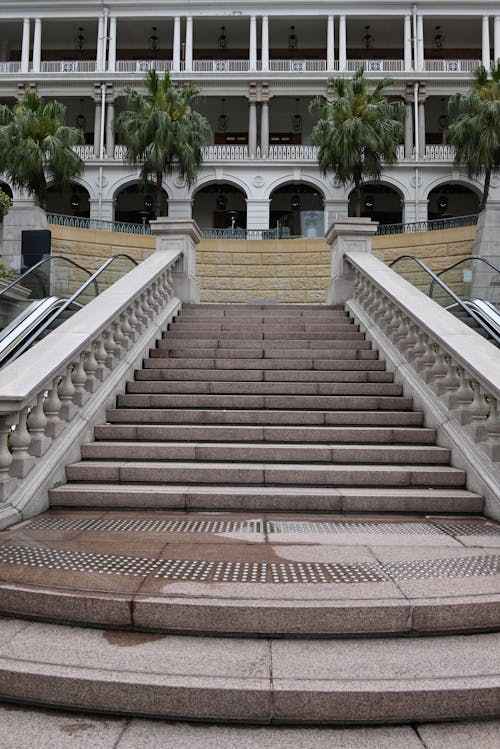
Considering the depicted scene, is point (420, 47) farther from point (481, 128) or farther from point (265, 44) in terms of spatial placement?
point (481, 128)

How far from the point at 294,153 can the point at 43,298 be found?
984 inches

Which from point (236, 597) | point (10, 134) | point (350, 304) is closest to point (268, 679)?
point (236, 597)

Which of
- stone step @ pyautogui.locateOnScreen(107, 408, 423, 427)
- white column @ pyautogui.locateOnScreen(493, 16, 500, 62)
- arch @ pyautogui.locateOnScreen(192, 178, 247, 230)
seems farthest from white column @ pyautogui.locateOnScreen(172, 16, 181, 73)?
stone step @ pyautogui.locateOnScreen(107, 408, 423, 427)

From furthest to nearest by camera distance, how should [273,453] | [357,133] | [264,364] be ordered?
[357,133]
[264,364]
[273,453]

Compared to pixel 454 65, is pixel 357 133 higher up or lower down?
lower down

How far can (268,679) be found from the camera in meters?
2.48

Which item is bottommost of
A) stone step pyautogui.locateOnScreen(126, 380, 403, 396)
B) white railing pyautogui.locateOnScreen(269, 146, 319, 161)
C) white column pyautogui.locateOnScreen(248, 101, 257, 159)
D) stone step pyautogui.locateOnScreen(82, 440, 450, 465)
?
stone step pyautogui.locateOnScreen(82, 440, 450, 465)

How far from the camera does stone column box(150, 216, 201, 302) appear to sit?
429 inches

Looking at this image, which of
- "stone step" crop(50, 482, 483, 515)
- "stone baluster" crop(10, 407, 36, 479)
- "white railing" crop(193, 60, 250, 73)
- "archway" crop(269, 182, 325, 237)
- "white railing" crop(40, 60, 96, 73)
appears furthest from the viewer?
"archway" crop(269, 182, 325, 237)

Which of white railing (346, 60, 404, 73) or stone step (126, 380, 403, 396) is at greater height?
white railing (346, 60, 404, 73)

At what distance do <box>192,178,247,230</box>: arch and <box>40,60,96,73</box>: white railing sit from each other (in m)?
9.75

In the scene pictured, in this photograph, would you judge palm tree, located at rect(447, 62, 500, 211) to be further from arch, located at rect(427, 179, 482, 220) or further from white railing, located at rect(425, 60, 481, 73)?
arch, located at rect(427, 179, 482, 220)

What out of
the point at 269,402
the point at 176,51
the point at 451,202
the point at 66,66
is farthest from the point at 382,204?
the point at 269,402

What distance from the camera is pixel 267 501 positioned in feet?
15.9
